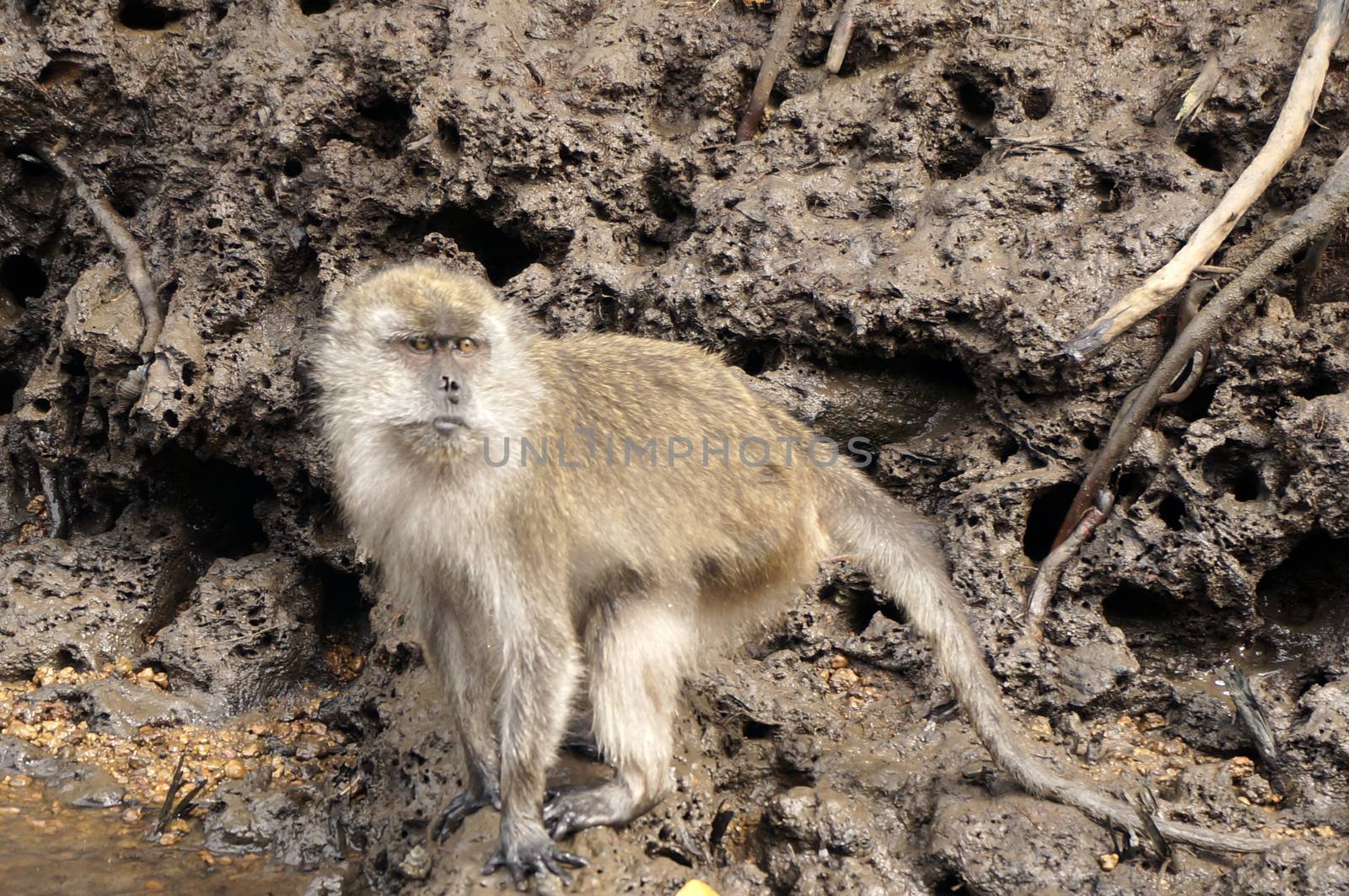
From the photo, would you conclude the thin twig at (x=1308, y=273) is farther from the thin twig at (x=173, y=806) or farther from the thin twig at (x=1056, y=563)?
the thin twig at (x=173, y=806)

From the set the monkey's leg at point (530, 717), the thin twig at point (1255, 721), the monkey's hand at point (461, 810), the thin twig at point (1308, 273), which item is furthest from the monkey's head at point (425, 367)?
the thin twig at point (1308, 273)

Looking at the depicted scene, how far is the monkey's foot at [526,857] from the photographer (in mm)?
3898

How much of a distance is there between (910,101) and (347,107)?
280 cm

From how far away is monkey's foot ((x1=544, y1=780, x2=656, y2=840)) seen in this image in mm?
4098

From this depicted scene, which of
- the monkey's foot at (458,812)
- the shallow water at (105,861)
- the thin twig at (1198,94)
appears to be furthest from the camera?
the thin twig at (1198,94)

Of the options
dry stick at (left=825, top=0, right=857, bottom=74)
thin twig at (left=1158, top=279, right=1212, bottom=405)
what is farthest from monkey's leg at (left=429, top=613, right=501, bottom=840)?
dry stick at (left=825, top=0, right=857, bottom=74)

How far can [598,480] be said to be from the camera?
436 cm

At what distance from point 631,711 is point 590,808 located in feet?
1.15

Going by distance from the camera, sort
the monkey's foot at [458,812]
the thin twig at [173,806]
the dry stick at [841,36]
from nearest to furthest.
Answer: the monkey's foot at [458,812] < the thin twig at [173,806] < the dry stick at [841,36]

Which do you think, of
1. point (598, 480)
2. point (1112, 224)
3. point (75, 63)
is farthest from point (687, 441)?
point (75, 63)

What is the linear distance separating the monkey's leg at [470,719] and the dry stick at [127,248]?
8.50 feet

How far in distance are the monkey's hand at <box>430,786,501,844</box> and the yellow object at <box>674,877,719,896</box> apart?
0.76m

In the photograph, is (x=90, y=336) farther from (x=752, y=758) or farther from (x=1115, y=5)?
(x=1115, y=5)

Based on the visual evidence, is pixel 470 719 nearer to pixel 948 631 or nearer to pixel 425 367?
pixel 425 367
